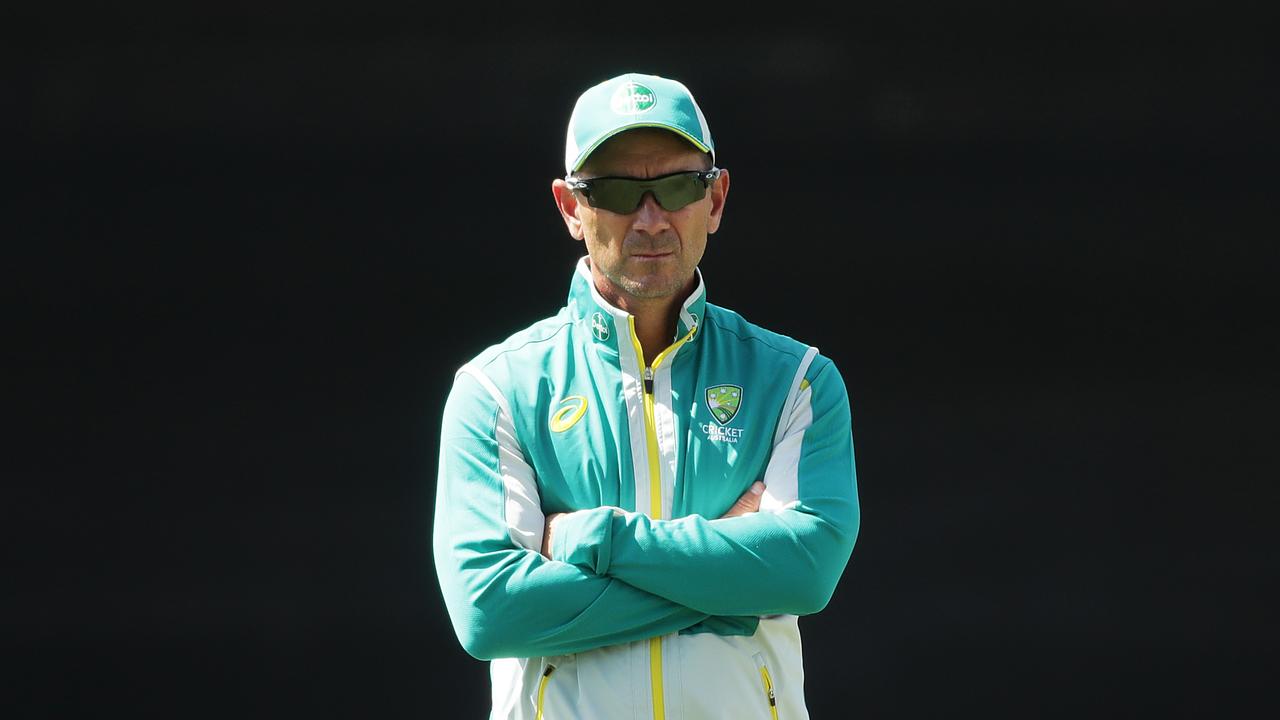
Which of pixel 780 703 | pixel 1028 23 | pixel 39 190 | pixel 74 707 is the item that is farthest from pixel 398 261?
pixel 780 703

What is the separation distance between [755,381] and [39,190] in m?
2.13

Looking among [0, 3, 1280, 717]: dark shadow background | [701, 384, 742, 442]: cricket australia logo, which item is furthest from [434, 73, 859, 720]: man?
[0, 3, 1280, 717]: dark shadow background

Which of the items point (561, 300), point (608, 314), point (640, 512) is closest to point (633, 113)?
point (608, 314)

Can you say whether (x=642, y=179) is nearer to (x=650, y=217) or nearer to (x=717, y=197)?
(x=650, y=217)

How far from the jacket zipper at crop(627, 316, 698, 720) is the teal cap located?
0.24 meters

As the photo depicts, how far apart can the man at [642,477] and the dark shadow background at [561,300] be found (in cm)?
155

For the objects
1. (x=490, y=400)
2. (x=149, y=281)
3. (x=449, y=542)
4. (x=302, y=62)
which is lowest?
(x=449, y=542)

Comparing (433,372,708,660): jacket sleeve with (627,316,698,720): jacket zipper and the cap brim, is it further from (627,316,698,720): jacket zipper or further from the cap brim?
the cap brim

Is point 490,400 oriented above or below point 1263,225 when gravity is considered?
below

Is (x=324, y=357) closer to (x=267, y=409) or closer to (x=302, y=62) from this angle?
(x=267, y=409)

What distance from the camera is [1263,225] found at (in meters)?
3.74

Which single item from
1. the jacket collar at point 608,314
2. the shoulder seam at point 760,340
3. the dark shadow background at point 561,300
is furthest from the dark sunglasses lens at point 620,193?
the dark shadow background at point 561,300

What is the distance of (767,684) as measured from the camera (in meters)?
1.98

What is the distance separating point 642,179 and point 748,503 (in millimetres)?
438
